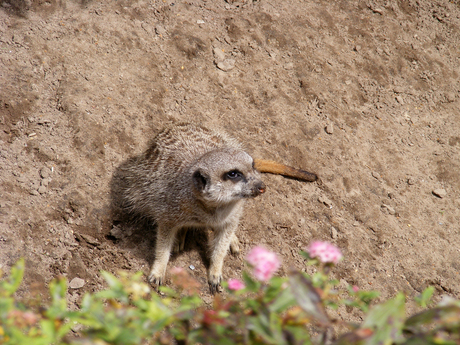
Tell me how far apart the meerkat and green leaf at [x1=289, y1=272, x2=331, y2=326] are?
5.35ft

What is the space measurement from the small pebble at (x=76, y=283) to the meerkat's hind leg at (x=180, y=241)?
2.57ft

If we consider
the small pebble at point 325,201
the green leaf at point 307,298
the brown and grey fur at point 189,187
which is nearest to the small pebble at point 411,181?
the small pebble at point 325,201

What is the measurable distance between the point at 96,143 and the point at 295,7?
118 inches

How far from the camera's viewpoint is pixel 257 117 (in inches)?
166

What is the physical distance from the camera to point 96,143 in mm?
3604

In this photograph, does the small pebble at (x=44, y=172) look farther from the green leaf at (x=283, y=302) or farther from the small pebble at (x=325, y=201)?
the green leaf at (x=283, y=302)

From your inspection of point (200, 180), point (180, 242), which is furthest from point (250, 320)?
point (180, 242)

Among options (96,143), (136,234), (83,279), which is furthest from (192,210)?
(96,143)

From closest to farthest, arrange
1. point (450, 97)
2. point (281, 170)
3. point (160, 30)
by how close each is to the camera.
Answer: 1. point (281, 170)
2. point (160, 30)
3. point (450, 97)

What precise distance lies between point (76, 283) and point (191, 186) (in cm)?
113

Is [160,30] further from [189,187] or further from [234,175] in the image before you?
[234,175]

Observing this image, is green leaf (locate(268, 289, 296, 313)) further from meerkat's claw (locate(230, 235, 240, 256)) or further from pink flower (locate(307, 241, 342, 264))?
meerkat's claw (locate(230, 235, 240, 256))

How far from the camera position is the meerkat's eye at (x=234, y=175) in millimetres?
2762

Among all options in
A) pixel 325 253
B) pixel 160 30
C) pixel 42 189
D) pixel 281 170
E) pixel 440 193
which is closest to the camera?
pixel 325 253
